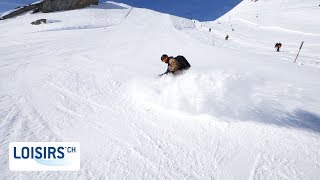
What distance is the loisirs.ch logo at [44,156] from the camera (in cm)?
388

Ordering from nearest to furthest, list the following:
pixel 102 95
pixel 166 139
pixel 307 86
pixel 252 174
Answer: pixel 252 174 → pixel 166 139 → pixel 102 95 → pixel 307 86

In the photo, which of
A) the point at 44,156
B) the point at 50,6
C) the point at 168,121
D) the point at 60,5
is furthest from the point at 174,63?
the point at 60,5

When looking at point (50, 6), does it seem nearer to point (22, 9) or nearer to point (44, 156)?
point (22, 9)

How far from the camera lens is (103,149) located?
4.32 metres

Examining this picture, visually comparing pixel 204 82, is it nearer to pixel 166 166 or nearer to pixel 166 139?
pixel 166 139

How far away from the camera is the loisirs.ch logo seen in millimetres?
3877

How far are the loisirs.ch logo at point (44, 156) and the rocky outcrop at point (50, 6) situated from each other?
3961 cm

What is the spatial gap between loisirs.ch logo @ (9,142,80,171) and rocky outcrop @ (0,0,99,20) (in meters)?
39.6

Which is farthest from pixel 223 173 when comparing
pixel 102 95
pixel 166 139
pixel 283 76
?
pixel 283 76

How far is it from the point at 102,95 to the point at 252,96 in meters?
3.79

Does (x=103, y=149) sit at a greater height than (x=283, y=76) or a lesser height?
greater

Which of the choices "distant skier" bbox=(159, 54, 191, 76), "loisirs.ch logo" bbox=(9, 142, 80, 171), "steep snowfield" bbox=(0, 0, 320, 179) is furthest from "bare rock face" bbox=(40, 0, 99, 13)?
"loisirs.ch logo" bbox=(9, 142, 80, 171)

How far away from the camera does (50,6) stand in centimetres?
3944

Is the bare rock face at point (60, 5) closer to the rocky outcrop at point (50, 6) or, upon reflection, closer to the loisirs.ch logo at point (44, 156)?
the rocky outcrop at point (50, 6)
